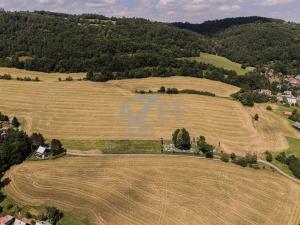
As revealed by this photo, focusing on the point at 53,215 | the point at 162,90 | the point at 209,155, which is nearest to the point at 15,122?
the point at 53,215

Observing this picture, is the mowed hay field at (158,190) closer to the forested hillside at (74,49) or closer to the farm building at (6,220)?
the farm building at (6,220)

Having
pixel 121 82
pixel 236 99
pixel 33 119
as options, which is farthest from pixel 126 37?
pixel 33 119

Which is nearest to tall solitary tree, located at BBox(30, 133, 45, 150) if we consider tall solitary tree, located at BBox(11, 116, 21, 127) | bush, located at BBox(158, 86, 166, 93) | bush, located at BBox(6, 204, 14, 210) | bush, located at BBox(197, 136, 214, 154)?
tall solitary tree, located at BBox(11, 116, 21, 127)

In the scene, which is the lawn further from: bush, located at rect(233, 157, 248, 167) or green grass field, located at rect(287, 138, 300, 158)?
green grass field, located at rect(287, 138, 300, 158)

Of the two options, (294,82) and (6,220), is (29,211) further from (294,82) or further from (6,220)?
(294,82)

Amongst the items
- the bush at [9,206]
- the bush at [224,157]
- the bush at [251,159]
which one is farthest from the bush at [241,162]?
the bush at [9,206]

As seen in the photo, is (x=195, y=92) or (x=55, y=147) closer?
(x=55, y=147)
